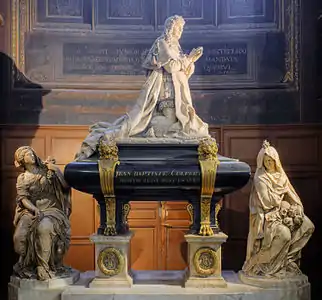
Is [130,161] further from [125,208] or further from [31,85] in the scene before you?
[31,85]

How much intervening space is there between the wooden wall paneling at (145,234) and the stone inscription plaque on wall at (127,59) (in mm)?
1833

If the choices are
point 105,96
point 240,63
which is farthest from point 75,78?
point 240,63

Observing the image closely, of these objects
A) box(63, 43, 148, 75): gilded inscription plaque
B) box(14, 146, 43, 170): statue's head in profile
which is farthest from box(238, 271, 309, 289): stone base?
box(63, 43, 148, 75): gilded inscription plaque

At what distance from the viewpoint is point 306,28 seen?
879cm

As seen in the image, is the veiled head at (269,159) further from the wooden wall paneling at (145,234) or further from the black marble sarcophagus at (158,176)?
the wooden wall paneling at (145,234)

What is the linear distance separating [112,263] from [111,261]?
0.07ft

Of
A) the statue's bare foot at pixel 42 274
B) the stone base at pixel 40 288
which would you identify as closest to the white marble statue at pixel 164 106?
the statue's bare foot at pixel 42 274

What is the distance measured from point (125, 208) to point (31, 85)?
8.88 feet

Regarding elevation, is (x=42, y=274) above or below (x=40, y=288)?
above

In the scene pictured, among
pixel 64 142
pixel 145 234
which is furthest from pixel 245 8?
pixel 145 234

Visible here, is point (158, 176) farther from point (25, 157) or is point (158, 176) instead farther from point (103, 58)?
point (103, 58)

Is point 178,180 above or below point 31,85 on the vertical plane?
below

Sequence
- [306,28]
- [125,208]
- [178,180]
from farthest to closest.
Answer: [306,28] → [125,208] → [178,180]

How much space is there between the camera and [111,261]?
22.2ft
